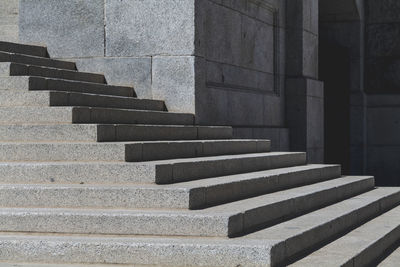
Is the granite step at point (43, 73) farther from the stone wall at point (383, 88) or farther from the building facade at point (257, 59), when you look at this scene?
the stone wall at point (383, 88)

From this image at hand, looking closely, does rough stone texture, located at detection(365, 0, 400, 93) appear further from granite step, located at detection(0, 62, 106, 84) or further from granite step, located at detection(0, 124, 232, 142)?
granite step, located at detection(0, 124, 232, 142)

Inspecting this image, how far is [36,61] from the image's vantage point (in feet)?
36.5

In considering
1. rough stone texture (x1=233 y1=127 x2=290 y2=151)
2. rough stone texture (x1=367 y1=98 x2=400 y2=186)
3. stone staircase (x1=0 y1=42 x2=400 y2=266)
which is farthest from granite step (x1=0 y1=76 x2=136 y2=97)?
rough stone texture (x1=367 y1=98 x2=400 y2=186)

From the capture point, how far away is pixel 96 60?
1226cm

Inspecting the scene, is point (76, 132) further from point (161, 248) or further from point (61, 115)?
point (161, 248)

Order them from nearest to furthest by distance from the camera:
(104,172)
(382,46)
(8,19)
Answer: (104,172) < (8,19) < (382,46)

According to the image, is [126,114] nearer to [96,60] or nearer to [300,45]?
[96,60]

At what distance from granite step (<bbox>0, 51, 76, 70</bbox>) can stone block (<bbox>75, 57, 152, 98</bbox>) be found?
39cm

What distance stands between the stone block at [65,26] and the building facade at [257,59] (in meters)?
0.02

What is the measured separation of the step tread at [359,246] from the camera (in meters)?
7.02

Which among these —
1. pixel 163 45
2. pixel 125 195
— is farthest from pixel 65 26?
pixel 125 195

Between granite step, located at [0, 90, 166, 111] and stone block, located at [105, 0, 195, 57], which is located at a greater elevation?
stone block, located at [105, 0, 195, 57]

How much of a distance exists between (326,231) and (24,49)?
18.6 feet

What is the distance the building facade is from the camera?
39.2 feet
